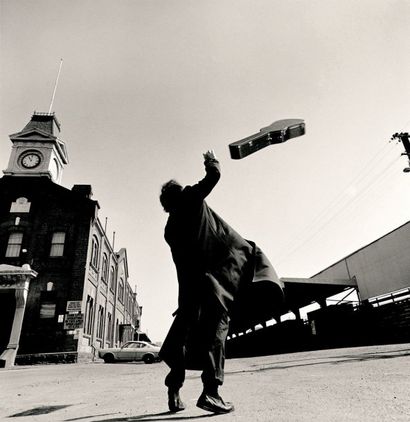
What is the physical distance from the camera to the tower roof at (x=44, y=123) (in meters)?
27.9

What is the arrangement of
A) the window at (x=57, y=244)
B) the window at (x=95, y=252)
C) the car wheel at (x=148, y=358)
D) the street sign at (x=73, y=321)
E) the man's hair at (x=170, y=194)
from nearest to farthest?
1. the man's hair at (x=170, y=194)
2. the street sign at (x=73, y=321)
3. the car wheel at (x=148, y=358)
4. the window at (x=57, y=244)
5. the window at (x=95, y=252)

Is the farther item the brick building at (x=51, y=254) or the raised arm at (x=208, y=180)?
the brick building at (x=51, y=254)

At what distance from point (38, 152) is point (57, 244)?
9.13 meters

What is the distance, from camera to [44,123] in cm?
2853

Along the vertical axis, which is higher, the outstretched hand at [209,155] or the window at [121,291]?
the window at [121,291]

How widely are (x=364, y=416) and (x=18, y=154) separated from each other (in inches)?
1131

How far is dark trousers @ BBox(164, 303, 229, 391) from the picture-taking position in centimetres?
219

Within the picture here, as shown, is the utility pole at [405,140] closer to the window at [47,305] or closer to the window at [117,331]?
the window at [47,305]

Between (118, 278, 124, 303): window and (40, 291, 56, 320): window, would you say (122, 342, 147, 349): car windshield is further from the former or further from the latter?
(118, 278, 124, 303): window

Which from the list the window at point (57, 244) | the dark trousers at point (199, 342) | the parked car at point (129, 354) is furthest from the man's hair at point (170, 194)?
the window at point (57, 244)

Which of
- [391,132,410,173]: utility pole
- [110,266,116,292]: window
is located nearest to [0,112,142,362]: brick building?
[110,266,116,292]: window

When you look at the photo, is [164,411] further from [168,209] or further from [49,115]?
[49,115]

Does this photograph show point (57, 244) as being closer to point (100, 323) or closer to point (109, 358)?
point (100, 323)

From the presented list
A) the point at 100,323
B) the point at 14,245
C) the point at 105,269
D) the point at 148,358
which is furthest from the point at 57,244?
the point at 148,358
